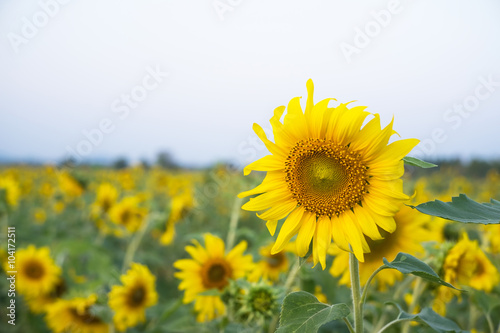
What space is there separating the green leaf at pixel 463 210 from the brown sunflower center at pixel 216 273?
1.29 metres

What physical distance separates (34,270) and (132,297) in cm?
141

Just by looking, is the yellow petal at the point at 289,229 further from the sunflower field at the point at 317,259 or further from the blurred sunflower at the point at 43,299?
the blurred sunflower at the point at 43,299

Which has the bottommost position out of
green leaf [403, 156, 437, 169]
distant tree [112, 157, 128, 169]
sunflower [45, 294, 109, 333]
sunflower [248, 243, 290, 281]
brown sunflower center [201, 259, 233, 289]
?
sunflower [45, 294, 109, 333]

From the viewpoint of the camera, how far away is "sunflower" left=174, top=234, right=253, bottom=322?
207cm

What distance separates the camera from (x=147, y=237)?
6.30m

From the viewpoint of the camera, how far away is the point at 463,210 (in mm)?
935

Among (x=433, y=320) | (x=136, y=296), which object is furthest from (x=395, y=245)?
(x=136, y=296)

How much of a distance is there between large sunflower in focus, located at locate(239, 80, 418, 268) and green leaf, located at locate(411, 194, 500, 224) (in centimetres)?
9

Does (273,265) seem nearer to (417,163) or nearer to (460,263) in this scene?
(460,263)

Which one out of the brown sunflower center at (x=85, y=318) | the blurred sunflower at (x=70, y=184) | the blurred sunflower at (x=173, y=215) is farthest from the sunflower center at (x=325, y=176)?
the blurred sunflower at (x=70, y=184)

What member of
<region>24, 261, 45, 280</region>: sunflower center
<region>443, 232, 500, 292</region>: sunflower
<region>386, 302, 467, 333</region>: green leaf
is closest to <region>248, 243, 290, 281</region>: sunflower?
<region>443, 232, 500, 292</region>: sunflower

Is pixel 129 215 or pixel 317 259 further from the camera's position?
pixel 129 215

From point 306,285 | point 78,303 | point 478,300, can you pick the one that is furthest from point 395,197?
point 78,303

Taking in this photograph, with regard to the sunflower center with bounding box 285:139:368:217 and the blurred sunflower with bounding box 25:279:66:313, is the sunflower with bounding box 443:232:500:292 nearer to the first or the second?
the sunflower center with bounding box 285:139:368:217
